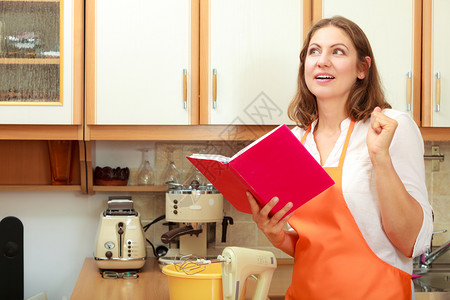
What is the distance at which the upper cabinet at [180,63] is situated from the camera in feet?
6.89

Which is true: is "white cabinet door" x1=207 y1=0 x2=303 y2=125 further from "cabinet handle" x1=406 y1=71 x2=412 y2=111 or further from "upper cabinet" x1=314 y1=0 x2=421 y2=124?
"cabinet handle" x1=406 y1=71 x2=412 y2=111

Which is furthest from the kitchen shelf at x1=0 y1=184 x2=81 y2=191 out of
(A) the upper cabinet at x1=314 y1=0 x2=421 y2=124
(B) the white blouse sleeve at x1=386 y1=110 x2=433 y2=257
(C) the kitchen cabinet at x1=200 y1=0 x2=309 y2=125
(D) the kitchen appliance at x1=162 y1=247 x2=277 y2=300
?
(B) the white blouse sleeve at x1=386 y1=110 x2=433 y2=257

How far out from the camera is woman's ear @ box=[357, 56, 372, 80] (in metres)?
1.55

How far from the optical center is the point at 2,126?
6.88ft

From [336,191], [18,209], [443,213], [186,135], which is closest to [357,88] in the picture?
[336,191]

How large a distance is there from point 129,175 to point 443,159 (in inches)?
57.2

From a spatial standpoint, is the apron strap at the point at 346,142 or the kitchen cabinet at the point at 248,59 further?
the kitchen cabinet at the point at 248,59

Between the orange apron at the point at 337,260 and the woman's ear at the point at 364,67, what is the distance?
15cm

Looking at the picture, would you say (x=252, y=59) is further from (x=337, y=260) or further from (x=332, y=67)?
(x=337, y=260)

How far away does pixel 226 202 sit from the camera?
2.53m

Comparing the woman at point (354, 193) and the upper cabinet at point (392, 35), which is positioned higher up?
the upper cabinet at point (392, 35)

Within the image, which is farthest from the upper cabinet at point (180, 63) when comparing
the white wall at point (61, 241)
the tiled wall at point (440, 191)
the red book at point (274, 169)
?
the tiled wall at point (440, 191)

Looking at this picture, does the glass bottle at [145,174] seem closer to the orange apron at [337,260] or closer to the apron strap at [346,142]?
the orange apron at [337,260]

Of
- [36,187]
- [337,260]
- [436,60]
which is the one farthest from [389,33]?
[36,187]
